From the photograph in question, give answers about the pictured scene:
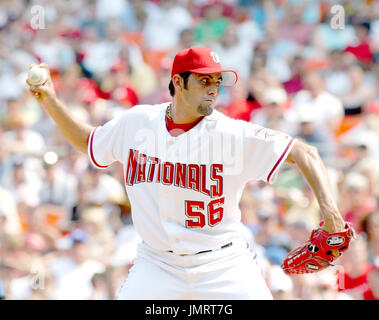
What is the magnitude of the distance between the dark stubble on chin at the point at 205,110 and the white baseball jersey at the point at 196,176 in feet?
0.46

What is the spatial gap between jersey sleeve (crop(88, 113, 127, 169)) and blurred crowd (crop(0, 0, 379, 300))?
6.38 feet

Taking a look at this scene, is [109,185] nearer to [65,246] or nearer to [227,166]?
[65,246]

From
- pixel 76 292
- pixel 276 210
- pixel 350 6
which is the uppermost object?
pixel 350 6

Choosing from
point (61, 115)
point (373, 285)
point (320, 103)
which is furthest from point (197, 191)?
point (320, 103)

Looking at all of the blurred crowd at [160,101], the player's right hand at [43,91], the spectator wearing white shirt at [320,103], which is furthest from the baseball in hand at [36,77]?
the spectator wearing white shirt at [320,103]

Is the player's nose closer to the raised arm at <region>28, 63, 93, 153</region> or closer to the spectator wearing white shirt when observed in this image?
the raised arm at <region>28, 63, 93, 153</region>

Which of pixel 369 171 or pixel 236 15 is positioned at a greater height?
pixel 236 15

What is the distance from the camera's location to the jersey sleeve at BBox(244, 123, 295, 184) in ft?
13.6

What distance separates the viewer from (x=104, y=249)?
710 centimetres

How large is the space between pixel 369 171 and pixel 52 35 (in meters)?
5.54

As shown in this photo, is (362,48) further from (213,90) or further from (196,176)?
(196,176)

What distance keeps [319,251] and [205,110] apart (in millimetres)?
970
